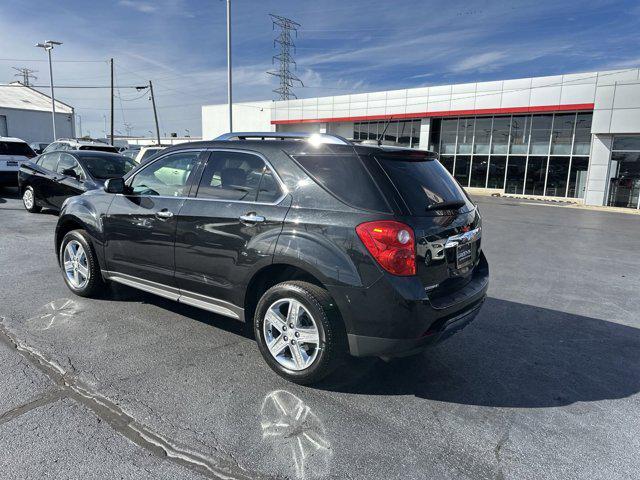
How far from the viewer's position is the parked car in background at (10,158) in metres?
14.2

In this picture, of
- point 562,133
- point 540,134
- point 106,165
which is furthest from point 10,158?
point 562,133

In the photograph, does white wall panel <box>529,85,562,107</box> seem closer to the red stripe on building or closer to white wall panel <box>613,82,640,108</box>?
the red stripe on building

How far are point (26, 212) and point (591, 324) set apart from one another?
12.7 metres

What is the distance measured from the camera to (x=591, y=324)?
16.3 ft

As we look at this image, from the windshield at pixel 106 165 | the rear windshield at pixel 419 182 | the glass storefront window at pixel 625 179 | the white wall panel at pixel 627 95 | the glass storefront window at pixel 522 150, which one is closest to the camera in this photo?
the rear windshield at pixel 419 182

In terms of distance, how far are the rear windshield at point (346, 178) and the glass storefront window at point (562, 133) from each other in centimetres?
2509

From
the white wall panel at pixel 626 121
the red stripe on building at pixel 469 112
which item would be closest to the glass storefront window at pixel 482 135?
the red stripe on building at pixel 469 112

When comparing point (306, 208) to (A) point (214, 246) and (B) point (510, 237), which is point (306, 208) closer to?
(A) point (214, 246)

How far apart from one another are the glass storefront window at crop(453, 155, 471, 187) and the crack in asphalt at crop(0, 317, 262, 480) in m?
27.4

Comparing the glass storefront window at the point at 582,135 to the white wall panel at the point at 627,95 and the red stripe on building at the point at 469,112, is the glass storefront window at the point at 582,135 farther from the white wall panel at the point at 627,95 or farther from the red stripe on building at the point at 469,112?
the white wall panel at the point at 627,95

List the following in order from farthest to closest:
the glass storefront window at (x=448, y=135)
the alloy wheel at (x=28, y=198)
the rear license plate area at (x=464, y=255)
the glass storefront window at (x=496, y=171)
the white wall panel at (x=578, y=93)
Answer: the glass storefront window at (x=448, y=135) → the glass storefront window at (x=496, y=171) → the white wall panel at (x=578, y=93) → the alloy wheel at (x=28, y=198) → the rear license plate area at (x=464, y=255)

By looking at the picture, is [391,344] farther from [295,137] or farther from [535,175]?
[535,175]

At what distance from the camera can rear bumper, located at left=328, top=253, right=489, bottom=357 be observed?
9.79ft

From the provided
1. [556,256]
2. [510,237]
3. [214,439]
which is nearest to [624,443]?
[214,439]
